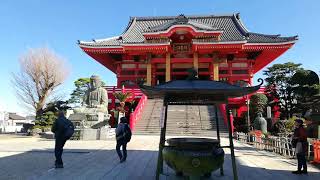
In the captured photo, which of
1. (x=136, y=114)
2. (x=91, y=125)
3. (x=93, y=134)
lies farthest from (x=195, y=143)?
(x=136, y=114)

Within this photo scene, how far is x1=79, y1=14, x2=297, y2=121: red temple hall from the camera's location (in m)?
28.0

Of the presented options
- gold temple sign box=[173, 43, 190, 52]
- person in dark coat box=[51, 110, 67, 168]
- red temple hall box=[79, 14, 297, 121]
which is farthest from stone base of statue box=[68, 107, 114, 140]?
gold temple sign box=[173, 43, 190, 52]

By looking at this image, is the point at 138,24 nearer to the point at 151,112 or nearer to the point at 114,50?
the point at 114,50

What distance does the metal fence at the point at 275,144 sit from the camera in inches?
436

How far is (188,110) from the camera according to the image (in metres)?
22.8

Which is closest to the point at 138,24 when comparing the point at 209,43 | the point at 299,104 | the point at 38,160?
the point at 209,43

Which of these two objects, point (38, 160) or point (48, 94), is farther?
point (48, 94)

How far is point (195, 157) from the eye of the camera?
16.9ft

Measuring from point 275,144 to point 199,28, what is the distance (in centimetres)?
1839

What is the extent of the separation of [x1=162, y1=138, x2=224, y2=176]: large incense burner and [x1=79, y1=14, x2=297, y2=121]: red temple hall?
20.7 metres

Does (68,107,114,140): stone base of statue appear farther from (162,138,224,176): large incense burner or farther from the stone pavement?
(162,138,224,176): large incense burner

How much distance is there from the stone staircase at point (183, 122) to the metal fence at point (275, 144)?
2909 millimetres

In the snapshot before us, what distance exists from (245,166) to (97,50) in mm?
24109

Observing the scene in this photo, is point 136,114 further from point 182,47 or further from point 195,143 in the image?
point 195,143
